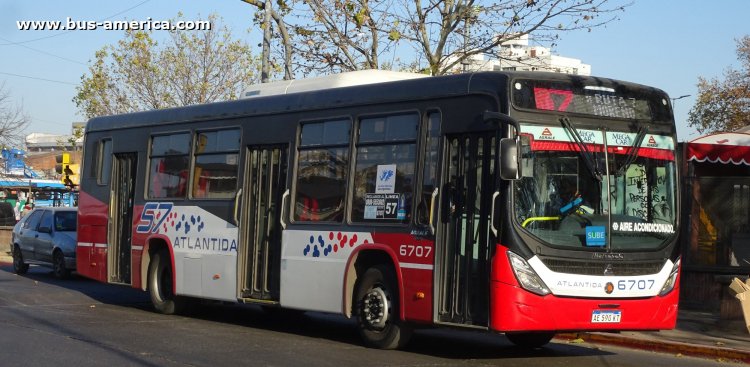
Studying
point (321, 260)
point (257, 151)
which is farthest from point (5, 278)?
point (321, 260)

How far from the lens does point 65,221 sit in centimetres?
2528

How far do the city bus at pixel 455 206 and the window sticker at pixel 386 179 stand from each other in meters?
0.02

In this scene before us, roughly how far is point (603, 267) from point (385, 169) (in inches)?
112

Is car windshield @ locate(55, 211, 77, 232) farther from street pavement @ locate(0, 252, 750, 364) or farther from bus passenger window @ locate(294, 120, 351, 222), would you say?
street pavement @ locate(0, 252, 750, 364)

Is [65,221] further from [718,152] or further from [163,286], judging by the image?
[718,152]

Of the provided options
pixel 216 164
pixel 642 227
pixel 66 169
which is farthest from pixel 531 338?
pixel 66 169

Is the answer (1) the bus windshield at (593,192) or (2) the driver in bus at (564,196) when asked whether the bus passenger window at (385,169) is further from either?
(2) the driver in bus at (564,196)

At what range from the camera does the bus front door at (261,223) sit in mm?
14062

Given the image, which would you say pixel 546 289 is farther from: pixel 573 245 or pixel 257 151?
pixel 257 151

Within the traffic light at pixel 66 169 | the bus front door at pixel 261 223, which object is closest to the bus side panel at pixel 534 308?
the bus front door at pixel 261 223

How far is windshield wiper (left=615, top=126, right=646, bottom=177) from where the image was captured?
11258 millimetres

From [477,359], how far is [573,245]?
1777mm

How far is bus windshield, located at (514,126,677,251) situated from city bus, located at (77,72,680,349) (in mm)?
15

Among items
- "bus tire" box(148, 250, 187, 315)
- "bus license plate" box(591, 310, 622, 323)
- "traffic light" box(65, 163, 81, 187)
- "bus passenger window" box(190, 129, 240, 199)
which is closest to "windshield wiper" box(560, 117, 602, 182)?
"bus license plate" box(591, 310, 622, 323)
